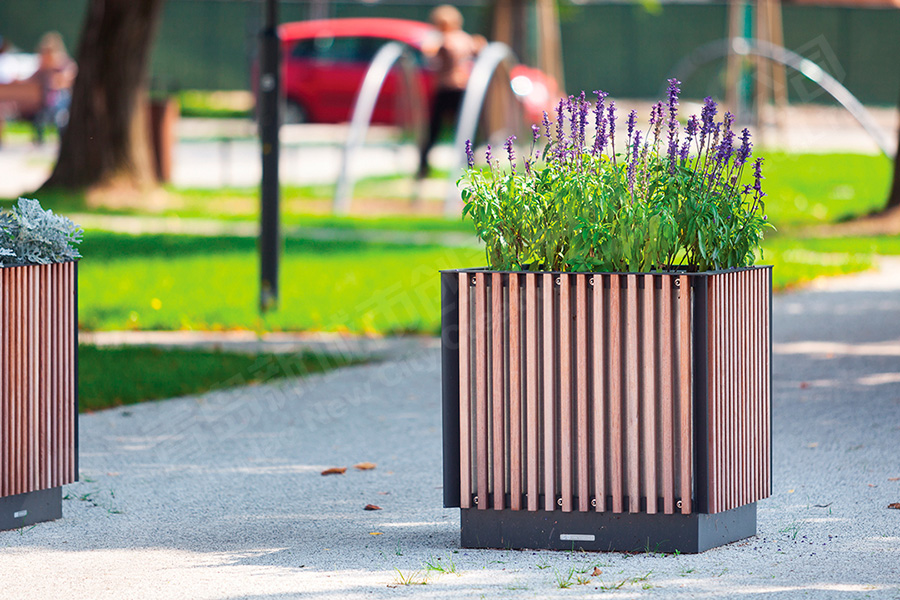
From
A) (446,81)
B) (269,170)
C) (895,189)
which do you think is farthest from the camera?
(446,81)

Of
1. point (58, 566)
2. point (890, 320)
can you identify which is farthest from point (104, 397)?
point (890, 320)

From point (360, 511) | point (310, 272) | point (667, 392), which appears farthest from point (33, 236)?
point (310, 272)

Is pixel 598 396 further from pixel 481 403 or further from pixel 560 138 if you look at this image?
pixel 560 138

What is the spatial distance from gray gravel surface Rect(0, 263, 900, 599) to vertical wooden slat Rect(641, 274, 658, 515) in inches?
9.2

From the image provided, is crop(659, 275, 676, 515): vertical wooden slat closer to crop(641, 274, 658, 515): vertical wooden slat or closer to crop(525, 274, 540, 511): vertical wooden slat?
crop(641, 274, 658, 515): vertical wooden slat

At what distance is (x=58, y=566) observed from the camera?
4.57 metres

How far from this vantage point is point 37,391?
5.02m

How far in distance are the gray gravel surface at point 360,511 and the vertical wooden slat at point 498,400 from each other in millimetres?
231

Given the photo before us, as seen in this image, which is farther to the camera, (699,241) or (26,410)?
(26,410)

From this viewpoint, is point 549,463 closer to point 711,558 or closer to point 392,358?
point 711,558

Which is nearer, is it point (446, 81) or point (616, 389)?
point (616, 389)

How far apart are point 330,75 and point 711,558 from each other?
2325cm

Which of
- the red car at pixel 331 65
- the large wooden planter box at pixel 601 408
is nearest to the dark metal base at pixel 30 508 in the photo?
the large wooden planter box at pixel 601 408

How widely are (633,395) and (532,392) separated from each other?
335 millimetres
